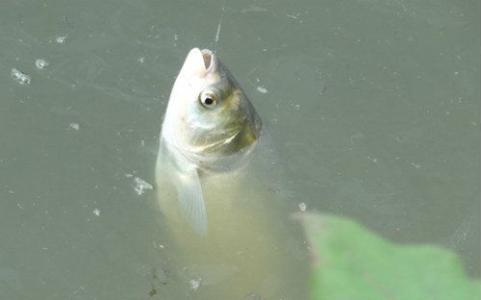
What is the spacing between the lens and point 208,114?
2633 mm

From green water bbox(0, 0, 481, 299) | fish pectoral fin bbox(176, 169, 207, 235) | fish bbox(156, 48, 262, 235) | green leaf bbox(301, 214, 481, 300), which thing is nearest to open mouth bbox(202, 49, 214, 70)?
fish bbox(156, 48, 262, 235)

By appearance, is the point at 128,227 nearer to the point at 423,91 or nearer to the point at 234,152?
the point at 234,152

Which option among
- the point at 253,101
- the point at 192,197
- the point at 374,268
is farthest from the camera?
the point at 253,101

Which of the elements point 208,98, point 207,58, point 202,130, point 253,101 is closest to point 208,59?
point 207,58

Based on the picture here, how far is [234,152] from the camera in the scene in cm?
277

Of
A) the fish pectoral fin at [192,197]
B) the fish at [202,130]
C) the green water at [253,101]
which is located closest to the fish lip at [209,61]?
the fish at [202,130]

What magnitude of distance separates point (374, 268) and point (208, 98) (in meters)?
0.92

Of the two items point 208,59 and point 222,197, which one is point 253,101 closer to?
point 222,197

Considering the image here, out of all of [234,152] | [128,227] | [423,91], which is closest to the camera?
[234,152]

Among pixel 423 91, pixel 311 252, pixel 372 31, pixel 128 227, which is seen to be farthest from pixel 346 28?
pixel 128 227

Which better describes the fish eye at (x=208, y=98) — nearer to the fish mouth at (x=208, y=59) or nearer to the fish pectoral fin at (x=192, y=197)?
the fish mouth at (x=208, y=59)

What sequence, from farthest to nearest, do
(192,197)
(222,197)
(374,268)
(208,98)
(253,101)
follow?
(253,101)
(374,268)
(222,197)
(192,197)
(208,98)

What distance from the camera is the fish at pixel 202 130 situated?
2.57 m

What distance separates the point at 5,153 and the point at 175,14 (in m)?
0.81
